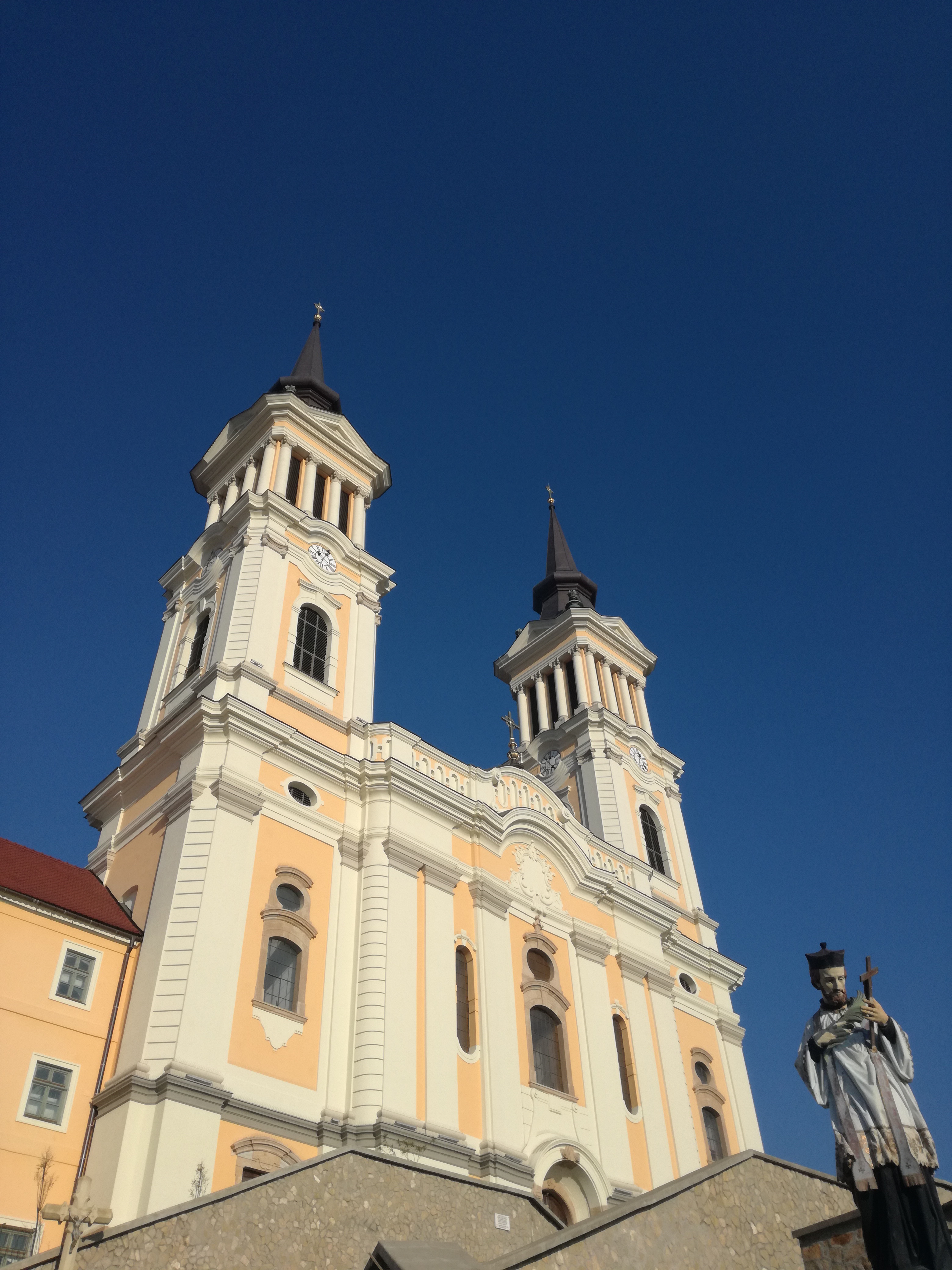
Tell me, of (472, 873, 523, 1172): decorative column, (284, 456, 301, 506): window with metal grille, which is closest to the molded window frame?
(472, 873, 523, 1172): decorative column

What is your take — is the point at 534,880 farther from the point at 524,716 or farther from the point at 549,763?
the point at 524,716

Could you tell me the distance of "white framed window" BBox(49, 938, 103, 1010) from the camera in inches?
677

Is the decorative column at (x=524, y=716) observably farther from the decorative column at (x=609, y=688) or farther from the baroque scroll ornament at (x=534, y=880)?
the baroque scroll ornament at (x=534, y=880)

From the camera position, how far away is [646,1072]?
79.7 ft

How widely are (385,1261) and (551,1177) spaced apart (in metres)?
14.3

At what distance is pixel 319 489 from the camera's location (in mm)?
30422

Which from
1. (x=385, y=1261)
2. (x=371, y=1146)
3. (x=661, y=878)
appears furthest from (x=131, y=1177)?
(x=661, y=878)

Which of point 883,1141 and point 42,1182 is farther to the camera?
point 42,1182

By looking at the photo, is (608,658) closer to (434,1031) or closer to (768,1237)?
(434,1031)

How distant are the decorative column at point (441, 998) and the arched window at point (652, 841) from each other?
11609 mm

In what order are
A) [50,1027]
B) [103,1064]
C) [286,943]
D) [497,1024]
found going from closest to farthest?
[50,1027] → [103,1064] → [286,943] → [497,1024]

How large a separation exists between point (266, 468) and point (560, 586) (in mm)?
18832

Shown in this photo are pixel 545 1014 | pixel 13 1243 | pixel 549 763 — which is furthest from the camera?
pixel 549 763

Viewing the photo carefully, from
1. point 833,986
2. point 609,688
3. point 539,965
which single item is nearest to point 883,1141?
point 833,986
